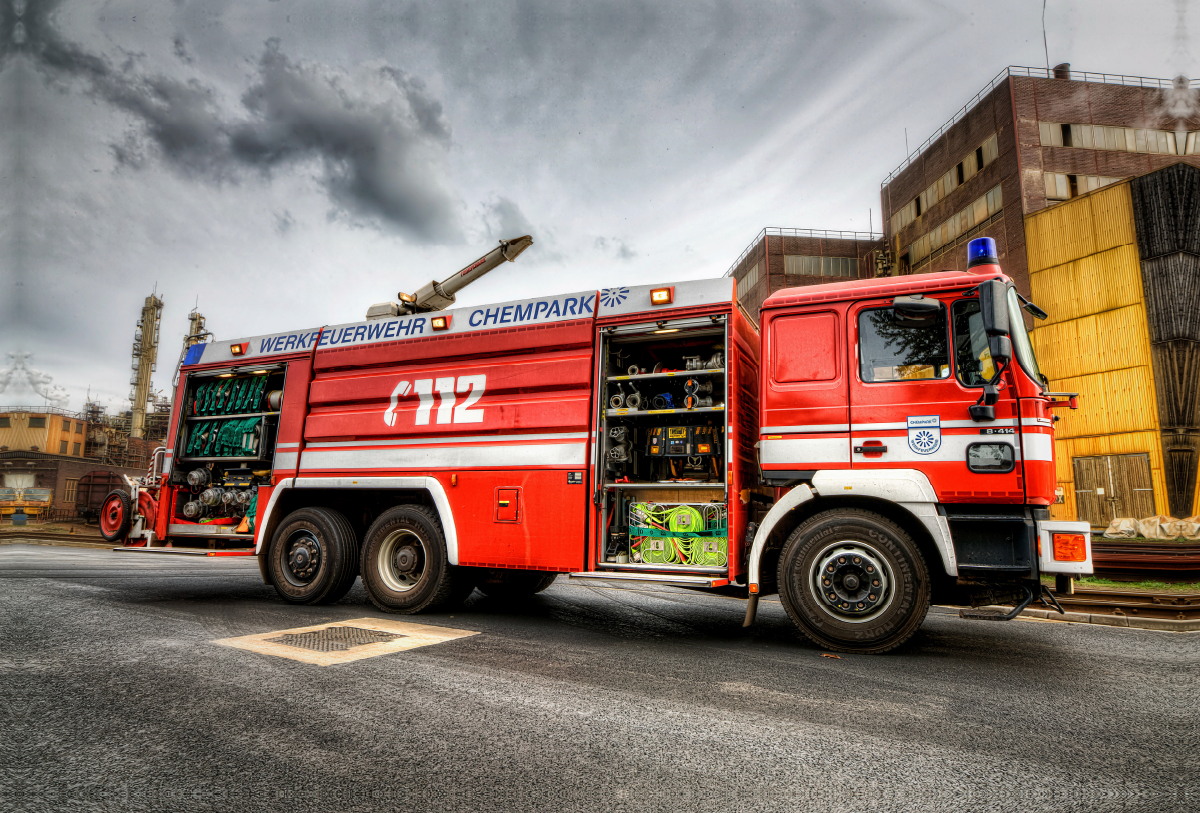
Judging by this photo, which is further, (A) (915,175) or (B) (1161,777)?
(A) (915,175)

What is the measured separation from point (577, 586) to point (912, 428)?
6.76m

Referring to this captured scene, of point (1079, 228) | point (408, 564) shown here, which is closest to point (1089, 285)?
point (1079, 228)

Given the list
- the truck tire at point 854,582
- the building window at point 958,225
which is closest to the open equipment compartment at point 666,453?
the truck tire at point 854,582

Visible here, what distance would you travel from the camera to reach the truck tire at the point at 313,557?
7098mm

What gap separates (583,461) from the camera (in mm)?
6039

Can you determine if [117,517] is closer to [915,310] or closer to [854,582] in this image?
[854,582]

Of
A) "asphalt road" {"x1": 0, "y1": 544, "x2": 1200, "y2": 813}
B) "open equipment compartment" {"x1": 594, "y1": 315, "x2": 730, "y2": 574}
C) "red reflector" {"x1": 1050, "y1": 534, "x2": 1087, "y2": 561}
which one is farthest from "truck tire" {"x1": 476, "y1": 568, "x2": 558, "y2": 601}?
"red reflector" {"x1": 1050, "y1": 534, "x2": 1087, "y2": 561}

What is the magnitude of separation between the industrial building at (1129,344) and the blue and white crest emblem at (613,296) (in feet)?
78.3

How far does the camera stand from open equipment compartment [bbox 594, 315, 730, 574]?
19.0 feet

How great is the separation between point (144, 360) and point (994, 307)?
2736 inches

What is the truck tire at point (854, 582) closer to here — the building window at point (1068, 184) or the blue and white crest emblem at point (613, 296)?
the blue and white crest emblem at point (613, 296)

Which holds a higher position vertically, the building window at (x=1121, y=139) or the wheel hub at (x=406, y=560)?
the building window at (x=1121, y=139)

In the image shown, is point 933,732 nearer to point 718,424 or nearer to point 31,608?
point 718,424

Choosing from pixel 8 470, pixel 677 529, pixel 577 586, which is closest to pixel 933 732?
pixel 677 529
